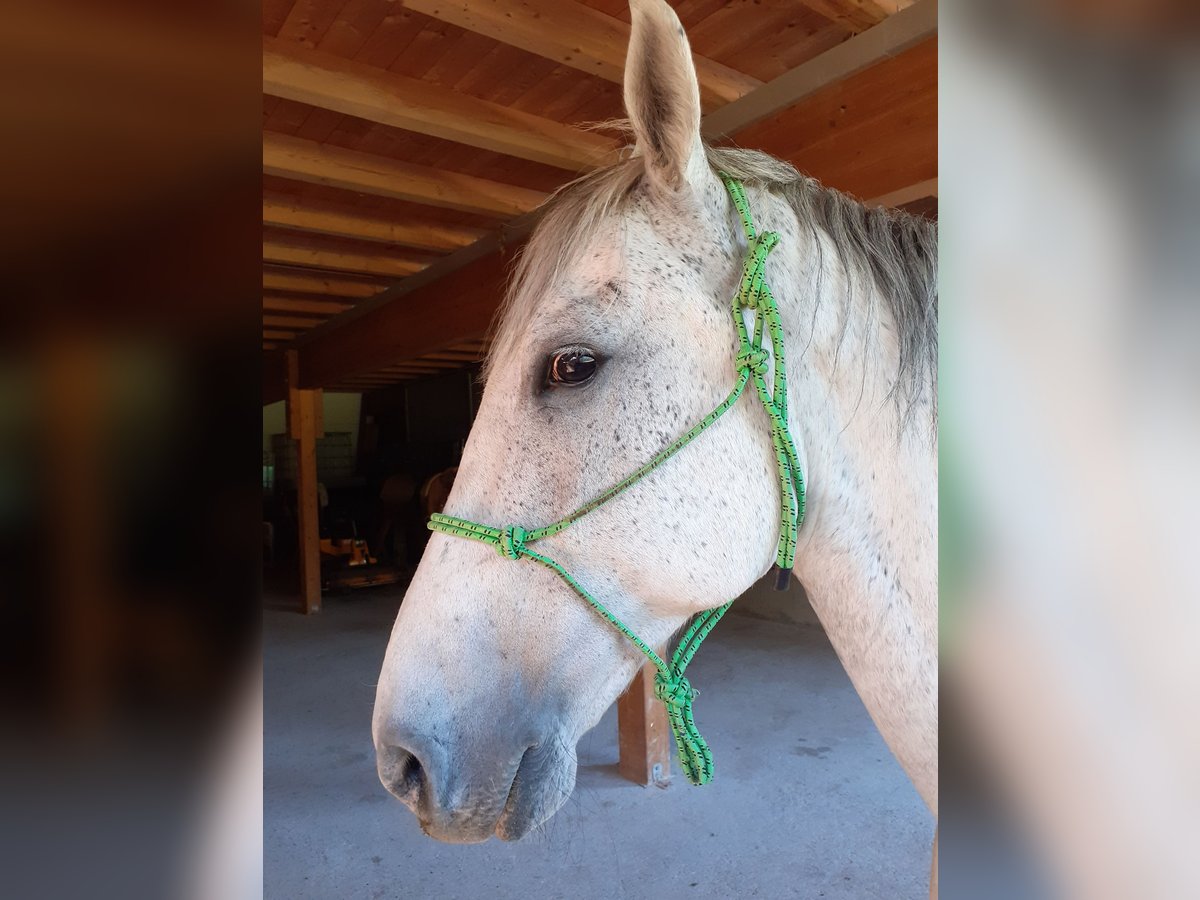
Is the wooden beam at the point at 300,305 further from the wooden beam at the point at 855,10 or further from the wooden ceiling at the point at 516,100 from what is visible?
the wooden beam at the point at 855,10

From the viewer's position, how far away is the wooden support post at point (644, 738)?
265 centimetres

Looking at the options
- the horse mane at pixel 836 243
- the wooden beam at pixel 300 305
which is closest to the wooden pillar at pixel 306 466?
the wooden beam at pixel 300 305

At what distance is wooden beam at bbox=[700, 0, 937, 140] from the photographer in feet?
4.76

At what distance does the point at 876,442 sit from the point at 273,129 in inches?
95.9

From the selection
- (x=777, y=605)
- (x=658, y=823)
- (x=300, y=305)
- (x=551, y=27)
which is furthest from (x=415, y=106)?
(x=777, y=605)

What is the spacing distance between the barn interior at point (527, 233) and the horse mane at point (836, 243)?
80cm

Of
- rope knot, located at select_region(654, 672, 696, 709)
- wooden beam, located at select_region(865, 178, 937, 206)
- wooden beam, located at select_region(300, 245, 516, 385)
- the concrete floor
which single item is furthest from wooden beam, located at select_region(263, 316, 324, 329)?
rope knot, located at select_region(654, 672, 696, 709)

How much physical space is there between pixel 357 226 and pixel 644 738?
105 inches

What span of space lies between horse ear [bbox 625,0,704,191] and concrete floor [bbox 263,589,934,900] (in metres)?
1.64

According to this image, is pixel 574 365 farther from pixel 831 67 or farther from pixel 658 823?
pixel 658 823

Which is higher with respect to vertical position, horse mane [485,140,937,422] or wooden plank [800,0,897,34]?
wooden plank [800,0,897,34]

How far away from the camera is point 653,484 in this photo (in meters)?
0.75

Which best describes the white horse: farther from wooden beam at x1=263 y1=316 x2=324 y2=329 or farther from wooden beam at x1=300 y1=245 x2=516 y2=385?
wooden beam at x1=263 y1=316 x2=324 y2=329
